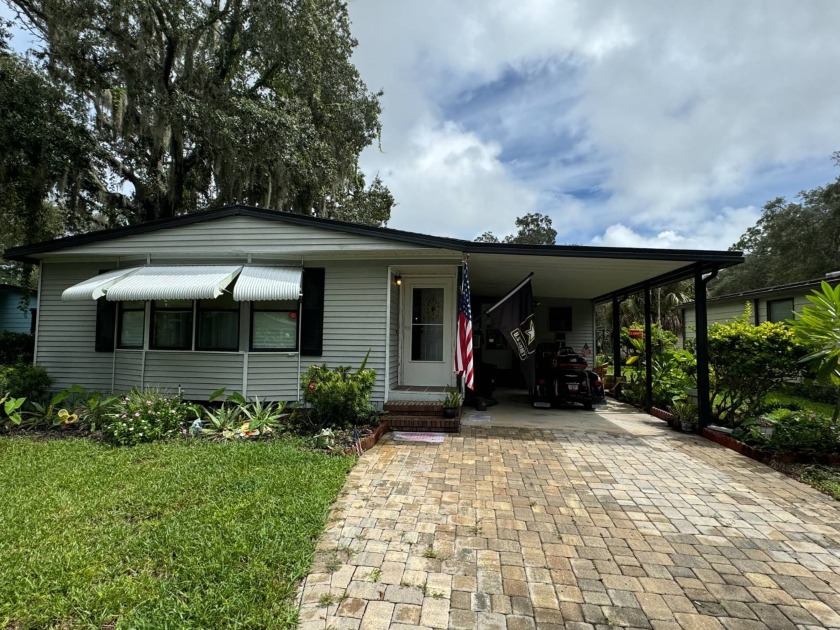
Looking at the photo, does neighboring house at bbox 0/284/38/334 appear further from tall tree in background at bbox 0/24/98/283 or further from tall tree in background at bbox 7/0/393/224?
tall tree in background at bbox 7/0/393/224

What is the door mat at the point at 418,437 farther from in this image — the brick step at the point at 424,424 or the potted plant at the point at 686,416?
the potted plant at the point at 686,416

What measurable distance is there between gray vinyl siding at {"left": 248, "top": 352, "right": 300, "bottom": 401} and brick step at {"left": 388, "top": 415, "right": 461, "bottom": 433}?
182 centimetres

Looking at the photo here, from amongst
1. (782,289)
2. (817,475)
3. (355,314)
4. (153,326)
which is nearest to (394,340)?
(355,314)

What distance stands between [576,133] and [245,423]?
425 inches

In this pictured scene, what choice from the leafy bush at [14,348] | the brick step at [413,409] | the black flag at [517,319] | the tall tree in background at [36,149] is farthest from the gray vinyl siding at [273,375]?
the tall tree in background at [36,149]

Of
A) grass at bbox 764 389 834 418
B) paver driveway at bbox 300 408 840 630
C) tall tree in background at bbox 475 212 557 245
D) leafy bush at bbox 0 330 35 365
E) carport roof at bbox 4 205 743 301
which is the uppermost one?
tall tree in background at bbox 475 212 557 245

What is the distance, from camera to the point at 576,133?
35.8 ft

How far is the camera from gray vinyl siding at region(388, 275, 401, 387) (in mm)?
6680

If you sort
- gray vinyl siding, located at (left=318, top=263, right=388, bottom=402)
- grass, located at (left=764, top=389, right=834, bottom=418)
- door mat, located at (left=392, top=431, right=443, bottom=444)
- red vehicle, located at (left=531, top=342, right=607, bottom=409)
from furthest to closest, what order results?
grass, located at (left=764, top=389, right=834, bottom=418)
red vehicle, located at (left=531, top=342, right=607, bottom=409)
gray vinyl siding, located at (left=318, top=263, right=388, bottom=402)
door mat, located at (left=392, top=431, right=443, bottom=444)

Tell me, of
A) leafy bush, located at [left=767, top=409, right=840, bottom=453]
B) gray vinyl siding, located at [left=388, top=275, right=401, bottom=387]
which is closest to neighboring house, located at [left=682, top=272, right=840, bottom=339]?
leafy bush, located at [left=767, top=409, right=840, bottom=453]

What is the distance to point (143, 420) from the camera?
17.2 ft

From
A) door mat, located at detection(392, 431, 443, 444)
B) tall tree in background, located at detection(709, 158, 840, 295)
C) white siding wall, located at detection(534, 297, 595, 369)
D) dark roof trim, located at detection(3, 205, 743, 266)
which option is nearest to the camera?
door mat, located at detection(392, 431, 443, 444)

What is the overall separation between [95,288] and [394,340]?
4.66 metres

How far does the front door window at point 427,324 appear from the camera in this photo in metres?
7.12
